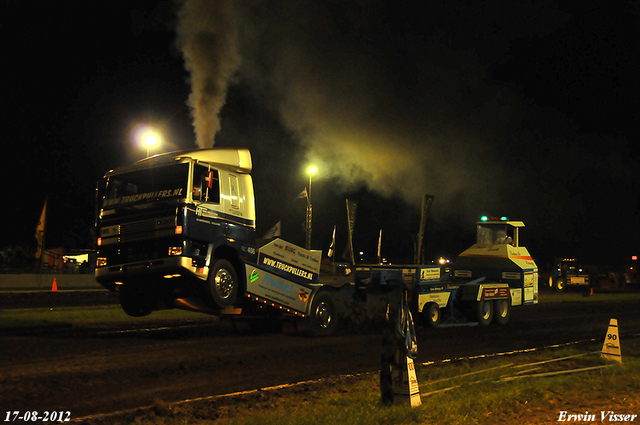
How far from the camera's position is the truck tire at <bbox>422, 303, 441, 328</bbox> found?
55.3 ft

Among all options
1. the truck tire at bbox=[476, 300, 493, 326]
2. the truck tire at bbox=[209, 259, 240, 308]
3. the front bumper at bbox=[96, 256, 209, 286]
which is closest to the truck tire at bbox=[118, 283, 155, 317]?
the front bumper at bbox=[96, 256, 209, 286]

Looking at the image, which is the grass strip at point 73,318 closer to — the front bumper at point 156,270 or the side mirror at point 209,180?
the front bumper at point 156,270

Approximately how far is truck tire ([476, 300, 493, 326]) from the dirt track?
1.29 m

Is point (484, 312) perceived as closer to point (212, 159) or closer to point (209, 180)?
point (212, 159)

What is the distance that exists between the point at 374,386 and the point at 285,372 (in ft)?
5.69

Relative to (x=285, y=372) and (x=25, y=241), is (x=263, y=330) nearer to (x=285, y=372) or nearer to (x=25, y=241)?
(x=285, y=372)

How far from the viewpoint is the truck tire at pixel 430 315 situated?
16859 mm

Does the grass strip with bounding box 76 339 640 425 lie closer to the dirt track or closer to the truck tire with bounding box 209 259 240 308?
the dirt track

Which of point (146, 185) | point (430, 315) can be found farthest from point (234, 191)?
point (430, 315)

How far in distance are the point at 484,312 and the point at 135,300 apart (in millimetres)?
10767

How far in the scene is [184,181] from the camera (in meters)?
11.2

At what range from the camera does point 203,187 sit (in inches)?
448

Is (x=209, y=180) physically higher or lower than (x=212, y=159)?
lower

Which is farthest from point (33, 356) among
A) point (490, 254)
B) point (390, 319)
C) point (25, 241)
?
point (25, 241)
